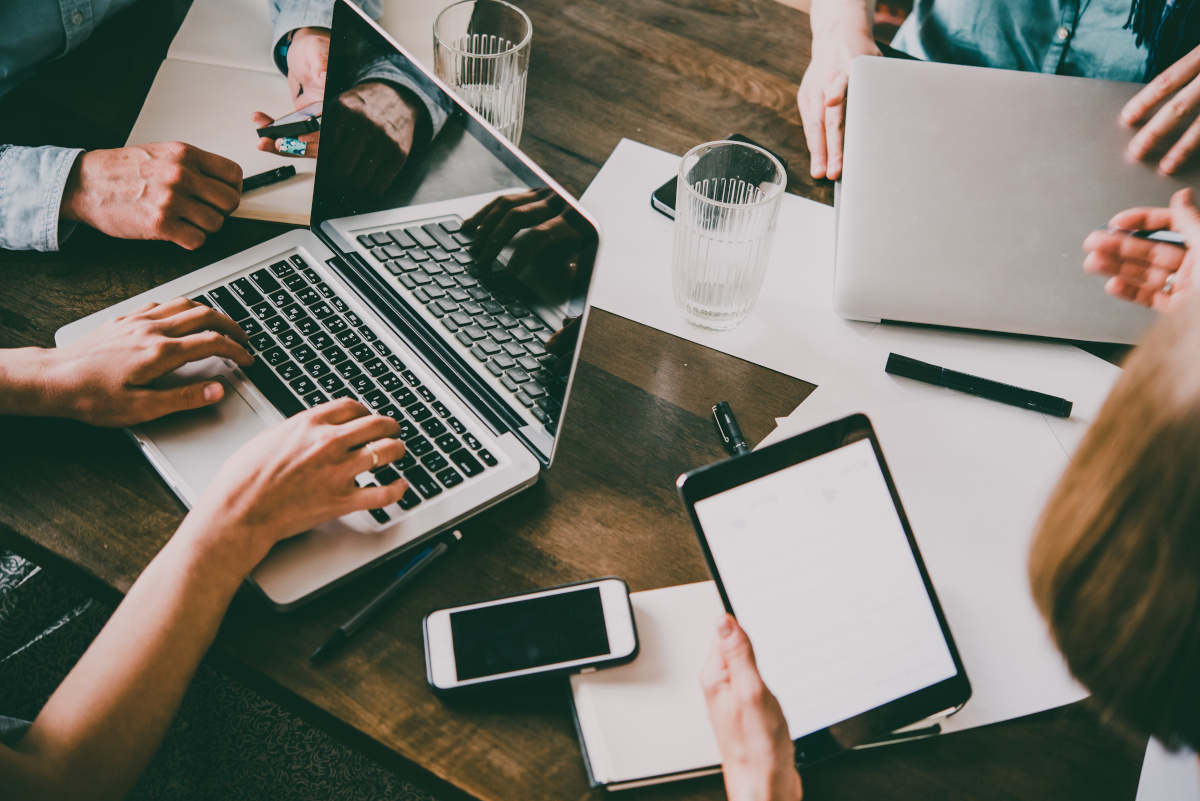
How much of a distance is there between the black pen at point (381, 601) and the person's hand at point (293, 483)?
0.18 feet

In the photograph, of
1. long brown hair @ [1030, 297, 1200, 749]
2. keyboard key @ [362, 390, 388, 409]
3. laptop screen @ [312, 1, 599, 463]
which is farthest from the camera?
keyboard key @ [362, 390, 388, 409]

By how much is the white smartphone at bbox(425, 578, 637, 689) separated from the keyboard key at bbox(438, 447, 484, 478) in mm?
120

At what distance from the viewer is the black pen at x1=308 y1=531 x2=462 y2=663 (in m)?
0.58

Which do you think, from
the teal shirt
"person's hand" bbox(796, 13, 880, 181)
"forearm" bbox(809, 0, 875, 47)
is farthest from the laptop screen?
the teal shirt

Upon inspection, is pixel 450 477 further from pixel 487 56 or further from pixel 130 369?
pixel 487 56

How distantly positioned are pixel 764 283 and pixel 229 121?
694 mm

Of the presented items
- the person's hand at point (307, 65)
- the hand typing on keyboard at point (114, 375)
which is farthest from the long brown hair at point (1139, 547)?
the person's hand at point (307, 65)

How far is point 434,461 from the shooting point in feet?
2.19

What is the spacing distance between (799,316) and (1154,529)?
0.47 m

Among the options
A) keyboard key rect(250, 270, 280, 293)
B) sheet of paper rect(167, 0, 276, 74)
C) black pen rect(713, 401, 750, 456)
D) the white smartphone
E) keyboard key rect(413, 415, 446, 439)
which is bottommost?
the white smartphone

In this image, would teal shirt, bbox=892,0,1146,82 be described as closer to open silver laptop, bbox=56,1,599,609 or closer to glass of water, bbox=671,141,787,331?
glass of water, bbox=671,141,787,331

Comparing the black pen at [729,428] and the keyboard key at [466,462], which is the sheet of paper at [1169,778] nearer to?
the black pen at [729,428]

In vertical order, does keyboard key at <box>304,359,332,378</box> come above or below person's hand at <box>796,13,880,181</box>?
below

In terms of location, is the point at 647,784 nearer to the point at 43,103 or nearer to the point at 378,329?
the point at 378,329
